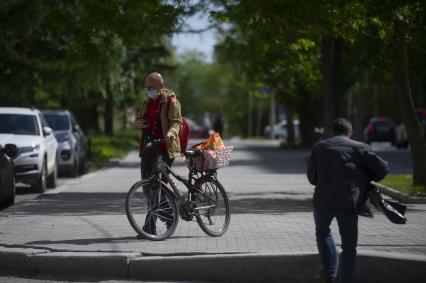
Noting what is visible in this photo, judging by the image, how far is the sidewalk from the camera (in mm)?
9141

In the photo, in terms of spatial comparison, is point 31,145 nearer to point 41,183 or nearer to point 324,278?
point 41,183

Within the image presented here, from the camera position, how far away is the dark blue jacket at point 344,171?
7.66 metres

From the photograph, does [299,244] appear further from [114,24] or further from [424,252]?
[114,24]

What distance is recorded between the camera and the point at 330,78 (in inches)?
870

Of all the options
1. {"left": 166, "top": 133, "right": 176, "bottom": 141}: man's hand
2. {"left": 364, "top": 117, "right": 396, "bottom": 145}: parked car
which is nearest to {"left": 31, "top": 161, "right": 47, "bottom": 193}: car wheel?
{"left": 166, "top": 133, "right": 176, "bottom": 141}: man's hand

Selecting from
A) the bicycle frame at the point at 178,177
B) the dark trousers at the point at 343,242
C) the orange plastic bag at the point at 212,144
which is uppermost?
the orange plastic bag at the point at 212,144

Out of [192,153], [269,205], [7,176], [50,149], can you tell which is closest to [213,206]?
[192,153]

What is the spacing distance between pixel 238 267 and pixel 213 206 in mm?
1990

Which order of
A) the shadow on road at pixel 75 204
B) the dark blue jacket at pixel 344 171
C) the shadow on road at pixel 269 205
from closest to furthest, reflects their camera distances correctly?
1. the dark blue jacket at pixel 344 171
2. the shadow on road at pixel 75 204
3. the shadow on road at pixel 269 205

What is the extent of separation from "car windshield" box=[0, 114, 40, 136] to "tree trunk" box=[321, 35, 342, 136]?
264 inches

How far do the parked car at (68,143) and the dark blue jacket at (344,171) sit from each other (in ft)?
51.0

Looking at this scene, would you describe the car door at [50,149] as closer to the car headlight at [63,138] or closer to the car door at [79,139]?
the car headlight at [63,138]

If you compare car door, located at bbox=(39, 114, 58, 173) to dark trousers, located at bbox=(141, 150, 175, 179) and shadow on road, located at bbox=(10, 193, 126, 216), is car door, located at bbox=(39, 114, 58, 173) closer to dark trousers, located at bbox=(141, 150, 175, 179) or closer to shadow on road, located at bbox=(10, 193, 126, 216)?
shadow on road, located at bbox=(10, 193, 126, 216)

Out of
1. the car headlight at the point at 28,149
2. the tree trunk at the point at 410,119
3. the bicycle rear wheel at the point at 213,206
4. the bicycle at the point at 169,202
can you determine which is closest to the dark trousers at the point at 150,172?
the bicycle at the point at 169,202
